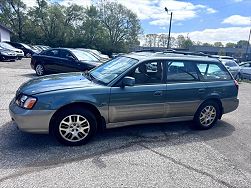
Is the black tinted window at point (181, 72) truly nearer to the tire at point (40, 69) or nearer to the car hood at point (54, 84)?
the car hood at point (54, 84)

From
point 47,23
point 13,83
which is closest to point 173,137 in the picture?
point 13,83

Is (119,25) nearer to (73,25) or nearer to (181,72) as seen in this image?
(73,25)

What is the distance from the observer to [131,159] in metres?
3.50

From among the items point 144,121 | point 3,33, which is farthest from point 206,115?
point 3,33

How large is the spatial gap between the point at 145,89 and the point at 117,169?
156 cm

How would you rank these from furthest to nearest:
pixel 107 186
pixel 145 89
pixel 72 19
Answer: pixel 72 19 < pixel 145 89 < pixel 107 186

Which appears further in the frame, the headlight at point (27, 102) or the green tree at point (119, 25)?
the green tree at point (119, 25)

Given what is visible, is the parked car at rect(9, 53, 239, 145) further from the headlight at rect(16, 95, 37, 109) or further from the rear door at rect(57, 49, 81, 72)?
the rear door at rect(57, 49, 81, 72)

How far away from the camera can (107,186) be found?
2.81 metres

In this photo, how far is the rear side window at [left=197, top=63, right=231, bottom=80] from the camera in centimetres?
486

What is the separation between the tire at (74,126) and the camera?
3674 millimetres

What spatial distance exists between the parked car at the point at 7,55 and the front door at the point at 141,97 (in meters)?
15.5

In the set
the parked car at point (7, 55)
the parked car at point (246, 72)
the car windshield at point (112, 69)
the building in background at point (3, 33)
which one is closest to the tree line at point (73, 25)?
the building in background at point (3, 33)

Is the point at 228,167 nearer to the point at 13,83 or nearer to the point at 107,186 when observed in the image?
the point at 107,186
